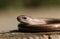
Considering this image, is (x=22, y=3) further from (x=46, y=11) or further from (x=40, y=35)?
(x=40, y=35)

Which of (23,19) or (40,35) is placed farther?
(23,19)

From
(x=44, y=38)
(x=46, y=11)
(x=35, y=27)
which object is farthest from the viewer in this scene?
(x=46, y=11)

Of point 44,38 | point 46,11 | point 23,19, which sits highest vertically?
point 46,11

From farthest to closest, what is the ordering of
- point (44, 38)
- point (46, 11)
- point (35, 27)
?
point (46, 11), point (35, 27), point (44, 38)

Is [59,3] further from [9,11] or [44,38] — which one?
[44,38]

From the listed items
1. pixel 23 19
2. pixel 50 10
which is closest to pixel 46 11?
pixel 50 10

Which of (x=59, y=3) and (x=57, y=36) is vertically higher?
(x=59, y=3)

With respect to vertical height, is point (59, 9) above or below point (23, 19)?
above

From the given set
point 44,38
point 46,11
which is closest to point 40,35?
point 44,38

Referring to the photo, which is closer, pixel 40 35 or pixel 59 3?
pixel 40 35
